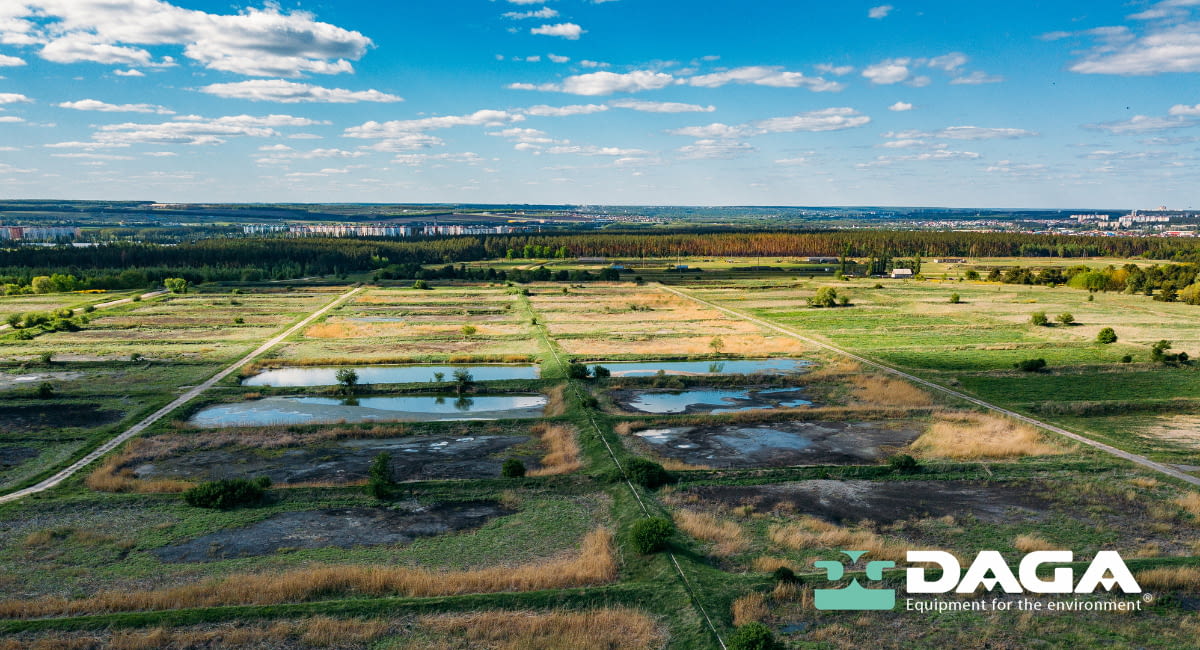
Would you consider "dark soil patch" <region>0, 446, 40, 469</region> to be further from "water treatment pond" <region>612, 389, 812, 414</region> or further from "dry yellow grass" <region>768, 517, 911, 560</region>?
"dry yellow grass" <region>768, 517, 911, 560</region>

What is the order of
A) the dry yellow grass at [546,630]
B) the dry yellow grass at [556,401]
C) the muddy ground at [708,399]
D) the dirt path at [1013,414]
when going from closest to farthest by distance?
the dry yellow grass at [546,630] < the dirt path at [1013,414] < the dry yellow grass at [556,401] < the muddy ground at [708,399]

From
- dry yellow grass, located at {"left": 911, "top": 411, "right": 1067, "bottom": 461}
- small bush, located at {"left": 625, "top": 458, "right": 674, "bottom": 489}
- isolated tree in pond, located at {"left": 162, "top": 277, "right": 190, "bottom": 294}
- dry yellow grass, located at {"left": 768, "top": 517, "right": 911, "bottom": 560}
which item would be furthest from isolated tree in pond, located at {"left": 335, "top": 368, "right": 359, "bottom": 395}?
isolated tree in pond, located at {"left": 162, "top": 277, "right": 190, "bottom": 294}

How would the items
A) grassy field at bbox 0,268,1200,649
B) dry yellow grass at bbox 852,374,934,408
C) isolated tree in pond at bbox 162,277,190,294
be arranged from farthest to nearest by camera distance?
isolated tree in pond at bbox 162,277,190,294 < dry yellow grass at bbox 852,374,934,408 < grassy field at bbox 0,268,1200,649

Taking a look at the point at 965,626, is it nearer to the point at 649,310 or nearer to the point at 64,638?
the point at 64,638

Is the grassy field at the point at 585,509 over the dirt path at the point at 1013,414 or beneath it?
beneath

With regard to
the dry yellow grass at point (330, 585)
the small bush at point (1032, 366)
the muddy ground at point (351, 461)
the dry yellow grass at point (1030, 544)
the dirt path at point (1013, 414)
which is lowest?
the muddy ground at point (351, 461)

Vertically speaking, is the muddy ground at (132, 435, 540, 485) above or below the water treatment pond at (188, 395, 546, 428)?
above

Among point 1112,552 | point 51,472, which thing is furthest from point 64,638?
point 1112,552

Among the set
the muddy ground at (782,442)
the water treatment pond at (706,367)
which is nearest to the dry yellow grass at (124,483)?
the muddy ground at (782,442)

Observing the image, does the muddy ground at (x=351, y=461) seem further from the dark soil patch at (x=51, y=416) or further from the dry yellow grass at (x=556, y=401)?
the dark soil patch at (x=51, y=416)
